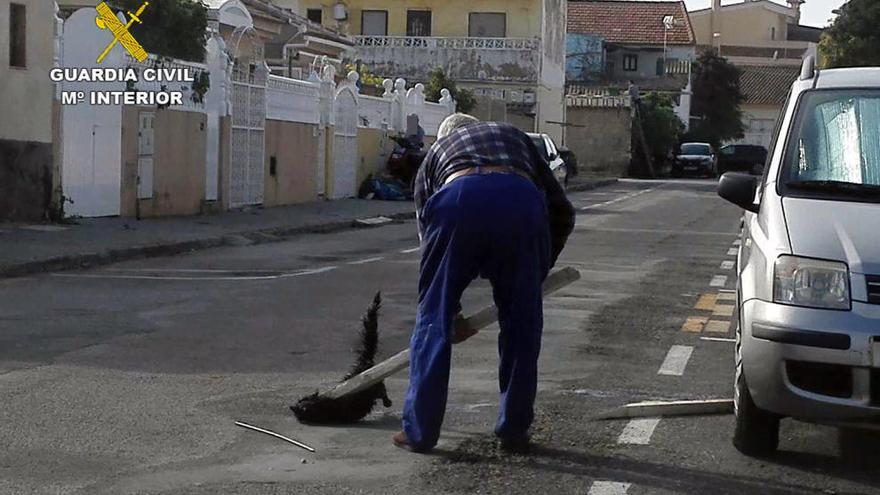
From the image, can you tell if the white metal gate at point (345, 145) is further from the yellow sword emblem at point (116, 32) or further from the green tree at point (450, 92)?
the green tree at point (450, 92)

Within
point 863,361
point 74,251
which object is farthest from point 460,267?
point 74,251

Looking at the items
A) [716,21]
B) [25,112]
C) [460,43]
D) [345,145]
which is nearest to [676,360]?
[25,112]

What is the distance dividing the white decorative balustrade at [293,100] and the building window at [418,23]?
28.4 metres

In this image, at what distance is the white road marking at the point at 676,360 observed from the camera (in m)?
9.21

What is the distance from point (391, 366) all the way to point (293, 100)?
22390mm

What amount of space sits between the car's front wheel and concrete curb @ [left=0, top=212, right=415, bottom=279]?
32.8 feet

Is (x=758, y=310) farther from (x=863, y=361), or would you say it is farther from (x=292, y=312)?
(x=292, y=312)

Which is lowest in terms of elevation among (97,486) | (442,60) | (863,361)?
(97,486)

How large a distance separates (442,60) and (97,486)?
50983mm

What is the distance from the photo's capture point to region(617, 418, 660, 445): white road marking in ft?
22.7

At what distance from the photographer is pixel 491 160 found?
6.49m

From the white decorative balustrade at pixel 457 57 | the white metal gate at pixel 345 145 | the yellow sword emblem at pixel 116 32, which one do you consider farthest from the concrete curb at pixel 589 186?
the yellow sword emblem at pixel 116 32

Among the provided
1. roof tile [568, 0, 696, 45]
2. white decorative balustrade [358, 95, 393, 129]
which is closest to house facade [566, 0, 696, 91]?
roof tile [568, 0, 696, 45]

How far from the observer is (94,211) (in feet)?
70.4
